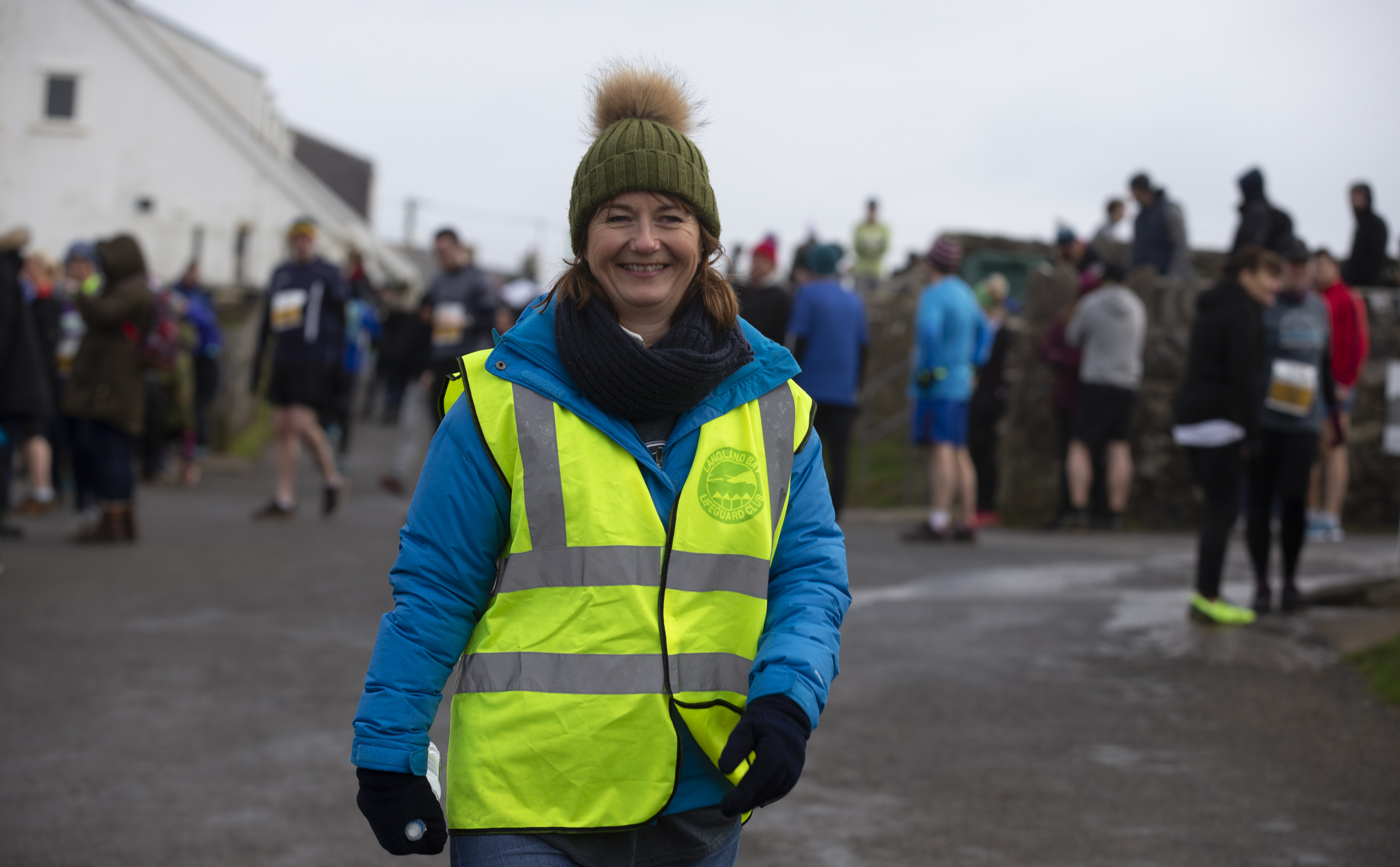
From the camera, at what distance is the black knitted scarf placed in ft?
8.47

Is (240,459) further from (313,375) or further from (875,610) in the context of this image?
(875,610)

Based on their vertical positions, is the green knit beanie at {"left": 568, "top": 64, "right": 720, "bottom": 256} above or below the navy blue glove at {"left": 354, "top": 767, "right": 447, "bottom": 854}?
above

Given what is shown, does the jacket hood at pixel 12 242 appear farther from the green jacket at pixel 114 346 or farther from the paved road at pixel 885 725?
the paved road at pixel 885 725

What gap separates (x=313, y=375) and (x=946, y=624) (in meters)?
5.49

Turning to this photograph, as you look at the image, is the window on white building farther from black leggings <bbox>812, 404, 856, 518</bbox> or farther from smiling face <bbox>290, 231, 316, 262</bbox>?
black leggings <bbox>812, 404, 856, 518</bbox>

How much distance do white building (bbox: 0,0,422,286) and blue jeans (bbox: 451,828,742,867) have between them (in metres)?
38.1

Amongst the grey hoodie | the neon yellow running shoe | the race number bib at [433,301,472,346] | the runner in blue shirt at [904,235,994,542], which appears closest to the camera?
the neon yellow running shoe

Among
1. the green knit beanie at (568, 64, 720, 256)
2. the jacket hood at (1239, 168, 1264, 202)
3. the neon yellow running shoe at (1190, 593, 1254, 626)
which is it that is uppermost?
the jacket hood at (1239, 168, 1264, 202)

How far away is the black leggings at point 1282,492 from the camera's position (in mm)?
8336

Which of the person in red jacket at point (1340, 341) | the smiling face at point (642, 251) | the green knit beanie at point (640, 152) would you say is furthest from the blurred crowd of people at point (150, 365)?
the smiling face at point (642, 251)

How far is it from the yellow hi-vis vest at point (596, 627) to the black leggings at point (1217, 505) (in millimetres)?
5977

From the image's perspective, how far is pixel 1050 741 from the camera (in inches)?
236

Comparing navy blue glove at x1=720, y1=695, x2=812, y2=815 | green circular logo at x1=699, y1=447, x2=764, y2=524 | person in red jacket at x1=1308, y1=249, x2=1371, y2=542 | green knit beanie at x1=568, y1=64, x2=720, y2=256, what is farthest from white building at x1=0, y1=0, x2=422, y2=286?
navy blue glove at x1=720, y1=695, x2=812, y2=815

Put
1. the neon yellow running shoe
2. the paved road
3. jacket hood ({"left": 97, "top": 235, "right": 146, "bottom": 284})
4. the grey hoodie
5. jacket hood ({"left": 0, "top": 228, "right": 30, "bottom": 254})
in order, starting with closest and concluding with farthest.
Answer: the paved road < the neon yellow running shoe < jacket hood ({"left": 97, "top": 235, "right": 146, "bottom": 284}) < jacket hood ({"left": 0, "top": 228, "right": 30, "bottom": 254}) < the grey hoodie
